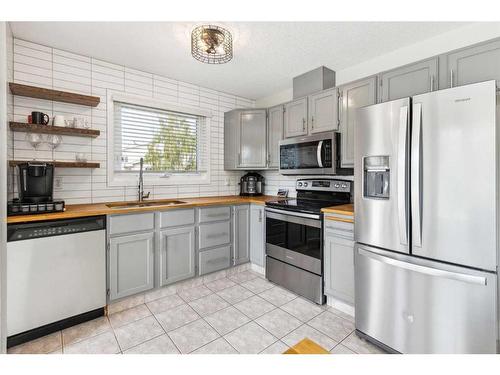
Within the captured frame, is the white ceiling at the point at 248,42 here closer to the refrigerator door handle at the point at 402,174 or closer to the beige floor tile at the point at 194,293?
the refrigerator door handle at the point at 402,174

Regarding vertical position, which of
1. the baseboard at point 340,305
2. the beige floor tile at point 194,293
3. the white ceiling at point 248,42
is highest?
the white ceiling at point 248,42

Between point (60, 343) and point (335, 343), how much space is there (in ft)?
6.78

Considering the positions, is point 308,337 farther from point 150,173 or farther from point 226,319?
point 150,173

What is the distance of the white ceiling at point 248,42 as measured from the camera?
210cm

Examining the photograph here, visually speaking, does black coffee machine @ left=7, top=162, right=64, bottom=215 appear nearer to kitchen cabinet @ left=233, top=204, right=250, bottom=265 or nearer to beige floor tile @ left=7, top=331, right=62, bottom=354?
beige floor tile @ left=7, top=331, right=62, bottom=354

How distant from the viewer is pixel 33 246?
1.87 meters

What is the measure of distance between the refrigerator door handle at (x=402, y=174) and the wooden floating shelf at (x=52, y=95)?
270 cm

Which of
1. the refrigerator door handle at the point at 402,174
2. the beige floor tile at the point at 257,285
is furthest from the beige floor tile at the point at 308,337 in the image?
the refrigerator door handle at the point at 402,174

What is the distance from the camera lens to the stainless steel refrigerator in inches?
54.0

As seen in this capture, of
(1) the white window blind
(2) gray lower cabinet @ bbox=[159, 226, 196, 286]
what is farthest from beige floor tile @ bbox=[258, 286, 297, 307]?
(1) the white window blind

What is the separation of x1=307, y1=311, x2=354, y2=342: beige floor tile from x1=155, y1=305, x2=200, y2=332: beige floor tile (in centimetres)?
106

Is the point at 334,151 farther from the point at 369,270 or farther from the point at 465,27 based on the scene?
the point at 465,27

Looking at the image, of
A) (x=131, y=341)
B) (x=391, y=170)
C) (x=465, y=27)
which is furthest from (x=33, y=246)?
(x=465, y=27)

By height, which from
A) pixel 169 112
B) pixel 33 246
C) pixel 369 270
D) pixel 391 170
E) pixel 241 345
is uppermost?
pixel 169 112
